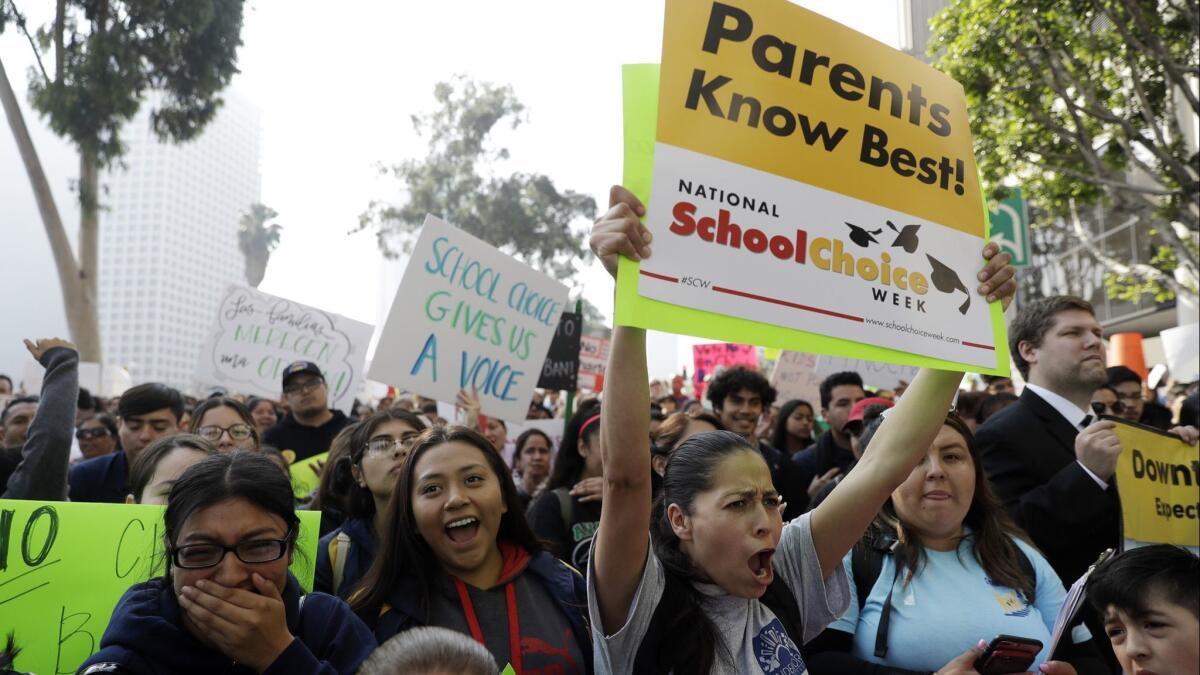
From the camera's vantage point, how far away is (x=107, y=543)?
9.57 ft

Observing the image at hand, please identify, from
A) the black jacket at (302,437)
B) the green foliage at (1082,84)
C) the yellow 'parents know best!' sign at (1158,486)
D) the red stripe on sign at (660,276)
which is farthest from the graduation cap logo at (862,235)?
the green foliage at (1082,84)

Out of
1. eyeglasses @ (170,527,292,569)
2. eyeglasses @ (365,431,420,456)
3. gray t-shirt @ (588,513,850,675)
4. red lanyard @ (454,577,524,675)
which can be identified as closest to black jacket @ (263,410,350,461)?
eyeglasses @ (365,431,420,456)

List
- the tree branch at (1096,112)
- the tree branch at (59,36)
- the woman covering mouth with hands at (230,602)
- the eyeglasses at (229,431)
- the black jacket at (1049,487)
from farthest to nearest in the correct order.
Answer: the tree branch at (59,36) < the tree branch at (1096,112) < the eyeglasses at (229,431) < the black jacket at (1049,487) < the woman covering mouth with hands at (230,602)

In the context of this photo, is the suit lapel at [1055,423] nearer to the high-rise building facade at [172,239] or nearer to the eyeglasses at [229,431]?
the eyeglasses at [229,431]

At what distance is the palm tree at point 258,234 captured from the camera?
166 feet

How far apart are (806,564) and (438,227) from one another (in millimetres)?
3599

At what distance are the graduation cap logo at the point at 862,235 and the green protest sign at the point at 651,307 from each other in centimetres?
26

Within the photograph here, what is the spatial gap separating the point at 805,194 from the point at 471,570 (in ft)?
A: 4.55

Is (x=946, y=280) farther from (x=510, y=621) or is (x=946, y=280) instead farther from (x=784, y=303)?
(x=510, y=621)

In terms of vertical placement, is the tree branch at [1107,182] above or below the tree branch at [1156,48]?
below

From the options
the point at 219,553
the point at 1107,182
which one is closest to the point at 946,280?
the point at 219,553

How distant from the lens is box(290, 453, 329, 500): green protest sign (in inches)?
209

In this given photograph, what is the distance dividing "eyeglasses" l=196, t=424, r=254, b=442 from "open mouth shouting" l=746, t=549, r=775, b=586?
2.92 m

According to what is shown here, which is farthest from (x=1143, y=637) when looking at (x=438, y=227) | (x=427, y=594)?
(x=438, y=227)
